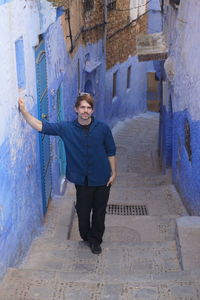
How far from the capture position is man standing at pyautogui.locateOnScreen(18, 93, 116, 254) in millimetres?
4066

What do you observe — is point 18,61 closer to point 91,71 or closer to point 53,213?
point 53,213

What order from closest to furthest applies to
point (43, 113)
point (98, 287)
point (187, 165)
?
point (98, 287), point (43, 113), point (187, 165)

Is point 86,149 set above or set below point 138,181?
above

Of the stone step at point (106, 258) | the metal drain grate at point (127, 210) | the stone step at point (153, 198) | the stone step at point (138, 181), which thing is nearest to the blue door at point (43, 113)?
the stone step at point (106, 258)

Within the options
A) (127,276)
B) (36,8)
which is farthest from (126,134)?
(127,276)

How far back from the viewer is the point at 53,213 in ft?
19.5

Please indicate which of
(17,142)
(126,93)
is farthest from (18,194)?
(126,93)

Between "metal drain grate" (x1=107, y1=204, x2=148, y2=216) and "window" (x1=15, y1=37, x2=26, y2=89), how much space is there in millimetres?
3699

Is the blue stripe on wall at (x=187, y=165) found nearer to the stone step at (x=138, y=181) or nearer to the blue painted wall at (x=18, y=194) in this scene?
the stone step at (x=138, y=181)

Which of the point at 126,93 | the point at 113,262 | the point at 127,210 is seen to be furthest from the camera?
the point at 126,93

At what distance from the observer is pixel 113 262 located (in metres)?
4.41

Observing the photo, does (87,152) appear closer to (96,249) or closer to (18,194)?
(18,194)

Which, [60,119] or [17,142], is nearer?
[17,142]

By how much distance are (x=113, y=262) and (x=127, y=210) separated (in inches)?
129
